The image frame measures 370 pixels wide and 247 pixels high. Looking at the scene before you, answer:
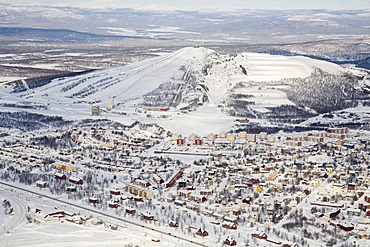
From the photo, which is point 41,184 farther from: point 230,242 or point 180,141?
point 180,141

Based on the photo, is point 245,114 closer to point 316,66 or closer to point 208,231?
point 316,66

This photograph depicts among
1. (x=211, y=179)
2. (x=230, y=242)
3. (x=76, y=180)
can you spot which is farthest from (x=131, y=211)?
(x=211, y=179)

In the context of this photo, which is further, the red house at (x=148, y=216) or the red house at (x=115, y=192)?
the red house at (x=115, y=192)

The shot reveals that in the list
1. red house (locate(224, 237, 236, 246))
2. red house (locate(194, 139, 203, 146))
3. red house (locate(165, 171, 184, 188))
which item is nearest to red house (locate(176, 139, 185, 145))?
red house (locate(194, 139, 203, 146))

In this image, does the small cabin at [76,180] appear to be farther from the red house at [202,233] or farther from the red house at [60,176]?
the red house at [202,233]

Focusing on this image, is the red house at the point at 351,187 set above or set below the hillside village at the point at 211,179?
above

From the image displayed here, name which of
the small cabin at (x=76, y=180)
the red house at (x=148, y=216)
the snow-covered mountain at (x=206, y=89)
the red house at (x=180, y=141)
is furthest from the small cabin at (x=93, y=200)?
the snow-covered mountain at (x=206, y=89)

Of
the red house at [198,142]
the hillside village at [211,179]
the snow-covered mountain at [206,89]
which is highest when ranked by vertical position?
the snow-covered mountain at [206,89]
